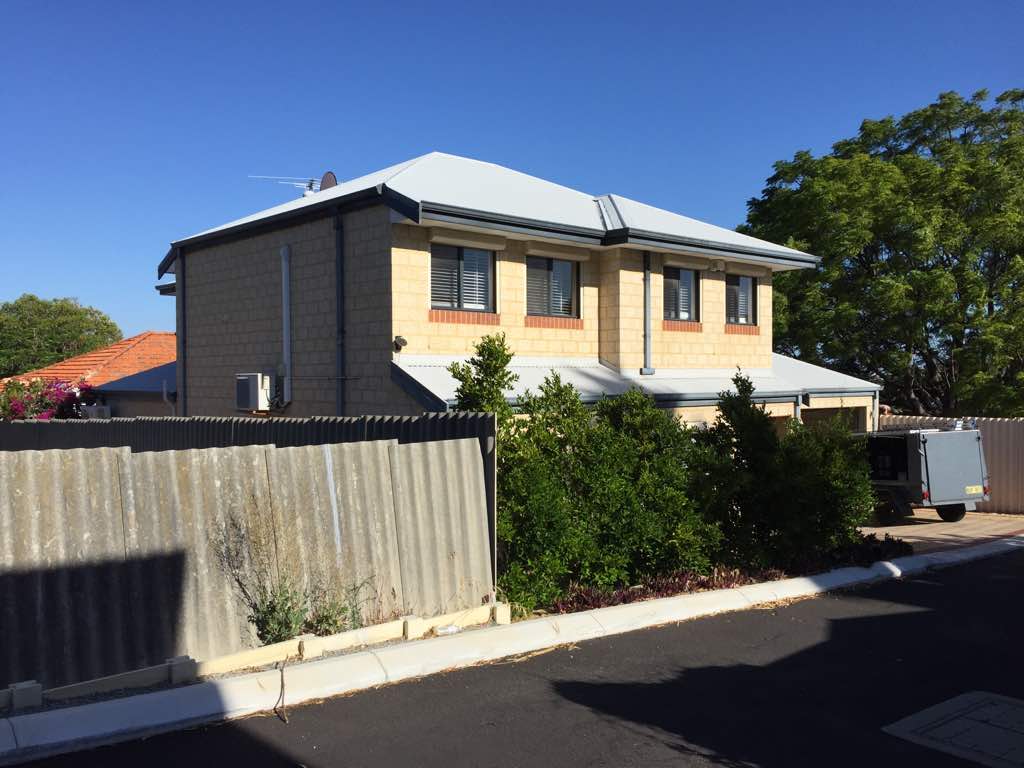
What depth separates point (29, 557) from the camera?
584 centimetres

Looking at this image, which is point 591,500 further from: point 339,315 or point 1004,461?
point 1004,461

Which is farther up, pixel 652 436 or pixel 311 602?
pixel 652 436

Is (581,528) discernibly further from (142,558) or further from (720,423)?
(142,558)

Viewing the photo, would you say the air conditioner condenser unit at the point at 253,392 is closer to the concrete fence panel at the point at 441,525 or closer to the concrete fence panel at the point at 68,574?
the concrete fence panel at the point at 441,525

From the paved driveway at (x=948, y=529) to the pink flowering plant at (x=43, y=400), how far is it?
19512mm

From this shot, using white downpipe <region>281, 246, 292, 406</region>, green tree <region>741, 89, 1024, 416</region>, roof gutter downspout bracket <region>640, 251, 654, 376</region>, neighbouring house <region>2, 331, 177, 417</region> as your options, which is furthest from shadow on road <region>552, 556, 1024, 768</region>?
green tree <region>741, 89, 1024, 416</region>

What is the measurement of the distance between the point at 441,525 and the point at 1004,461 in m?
18.4

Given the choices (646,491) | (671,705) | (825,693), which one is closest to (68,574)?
(671,705)

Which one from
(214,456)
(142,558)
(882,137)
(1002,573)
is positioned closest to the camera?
(142,558)

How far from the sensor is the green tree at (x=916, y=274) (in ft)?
82.7

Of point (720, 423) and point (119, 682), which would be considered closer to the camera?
point (119, 682)

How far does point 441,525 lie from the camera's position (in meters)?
8.18

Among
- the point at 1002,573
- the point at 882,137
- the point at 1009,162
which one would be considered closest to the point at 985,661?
the point at 1002,573

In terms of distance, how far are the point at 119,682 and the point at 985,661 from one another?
697 cm
